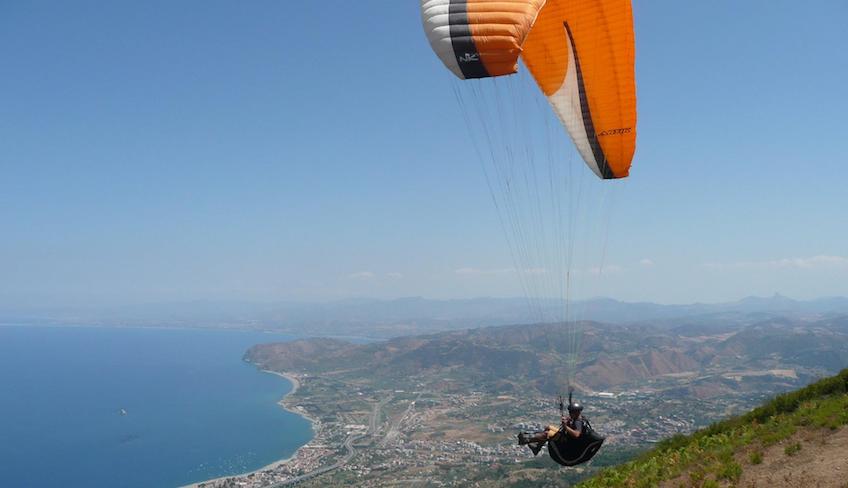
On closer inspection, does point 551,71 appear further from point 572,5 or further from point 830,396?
point 830,396

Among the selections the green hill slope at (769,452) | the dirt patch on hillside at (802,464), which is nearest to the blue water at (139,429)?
the green hill slope at (769,452)

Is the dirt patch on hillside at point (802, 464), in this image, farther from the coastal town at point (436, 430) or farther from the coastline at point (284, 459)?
the coastline at point (284, 459)

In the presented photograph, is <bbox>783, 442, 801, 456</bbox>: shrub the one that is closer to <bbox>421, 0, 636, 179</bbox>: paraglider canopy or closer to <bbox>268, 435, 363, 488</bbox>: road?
<bbox>421, 0, 636, 179</bbox>: paraglider canopy

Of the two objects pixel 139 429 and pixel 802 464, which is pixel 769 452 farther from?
pixel 139 429

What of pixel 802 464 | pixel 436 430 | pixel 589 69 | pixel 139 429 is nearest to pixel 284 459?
A: pixel 436 430

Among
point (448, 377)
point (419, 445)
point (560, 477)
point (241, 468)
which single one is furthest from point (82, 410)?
point (560, 477)
